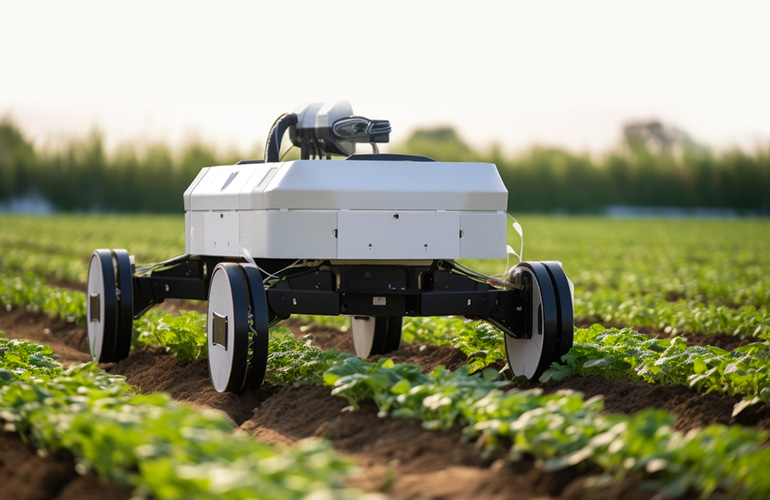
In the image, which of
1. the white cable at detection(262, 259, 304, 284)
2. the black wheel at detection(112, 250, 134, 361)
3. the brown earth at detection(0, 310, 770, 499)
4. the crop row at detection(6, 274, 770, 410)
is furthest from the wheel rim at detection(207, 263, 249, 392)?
the black wheel at detection(112, 250, 134, 361)

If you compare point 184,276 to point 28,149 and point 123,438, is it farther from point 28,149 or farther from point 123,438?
point 28,149

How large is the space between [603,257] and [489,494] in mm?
19119

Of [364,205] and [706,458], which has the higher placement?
[364,205]

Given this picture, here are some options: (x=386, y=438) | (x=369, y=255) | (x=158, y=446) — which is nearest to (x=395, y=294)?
(x=369, y=255)

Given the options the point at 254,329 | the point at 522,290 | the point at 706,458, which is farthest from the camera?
the point at 522,290

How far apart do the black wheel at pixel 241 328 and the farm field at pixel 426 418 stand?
0.61 ft

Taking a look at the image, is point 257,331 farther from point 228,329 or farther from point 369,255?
point 369,255

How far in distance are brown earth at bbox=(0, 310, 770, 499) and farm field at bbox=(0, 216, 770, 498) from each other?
1cm

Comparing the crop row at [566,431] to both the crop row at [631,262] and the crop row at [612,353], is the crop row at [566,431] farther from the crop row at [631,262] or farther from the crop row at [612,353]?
the crop row at [631,262]

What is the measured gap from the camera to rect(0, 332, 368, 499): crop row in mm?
3045

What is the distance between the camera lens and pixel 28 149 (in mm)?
58250

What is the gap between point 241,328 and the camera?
5703mm

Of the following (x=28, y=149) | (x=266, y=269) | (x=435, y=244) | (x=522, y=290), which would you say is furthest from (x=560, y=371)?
(x=28, y=149)

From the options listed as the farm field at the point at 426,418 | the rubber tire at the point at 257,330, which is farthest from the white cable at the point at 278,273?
the farm field at the point at 426,418
